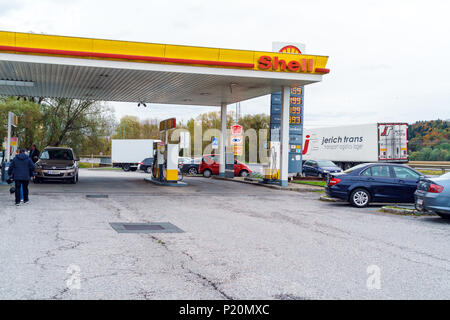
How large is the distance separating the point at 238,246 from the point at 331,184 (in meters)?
8.00

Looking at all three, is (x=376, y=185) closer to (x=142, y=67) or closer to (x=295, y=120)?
(x=142, y=67)

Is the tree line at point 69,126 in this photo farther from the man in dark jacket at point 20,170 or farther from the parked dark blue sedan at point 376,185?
the parked dark blue sedan at point 376,185

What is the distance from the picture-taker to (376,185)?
15117mm

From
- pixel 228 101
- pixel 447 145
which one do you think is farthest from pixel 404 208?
pixel 447 145

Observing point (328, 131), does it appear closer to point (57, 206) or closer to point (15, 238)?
point (57, 206)

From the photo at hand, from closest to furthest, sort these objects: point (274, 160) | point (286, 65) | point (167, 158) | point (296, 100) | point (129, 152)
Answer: point (286, 65) → point (167, 158) → point (274, 160) → point (296, 100) → point (129, 152)

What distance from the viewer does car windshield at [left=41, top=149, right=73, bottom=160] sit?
72.8 ft

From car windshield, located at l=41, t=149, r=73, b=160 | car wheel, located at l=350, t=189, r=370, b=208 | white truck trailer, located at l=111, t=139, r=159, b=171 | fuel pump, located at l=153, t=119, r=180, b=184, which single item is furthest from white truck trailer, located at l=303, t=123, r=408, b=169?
car wheel, located at l=350, t=189, r=370, b=208

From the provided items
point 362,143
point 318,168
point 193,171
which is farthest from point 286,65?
point 362,143

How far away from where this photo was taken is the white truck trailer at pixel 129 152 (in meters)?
47.6

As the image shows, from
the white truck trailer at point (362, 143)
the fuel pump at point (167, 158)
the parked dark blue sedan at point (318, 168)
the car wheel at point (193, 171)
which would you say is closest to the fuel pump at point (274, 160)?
the fuel pump at point (167, 158)

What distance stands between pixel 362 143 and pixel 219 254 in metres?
31.6

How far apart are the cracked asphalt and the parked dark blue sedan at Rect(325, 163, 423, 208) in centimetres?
168

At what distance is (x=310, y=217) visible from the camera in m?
12.4
